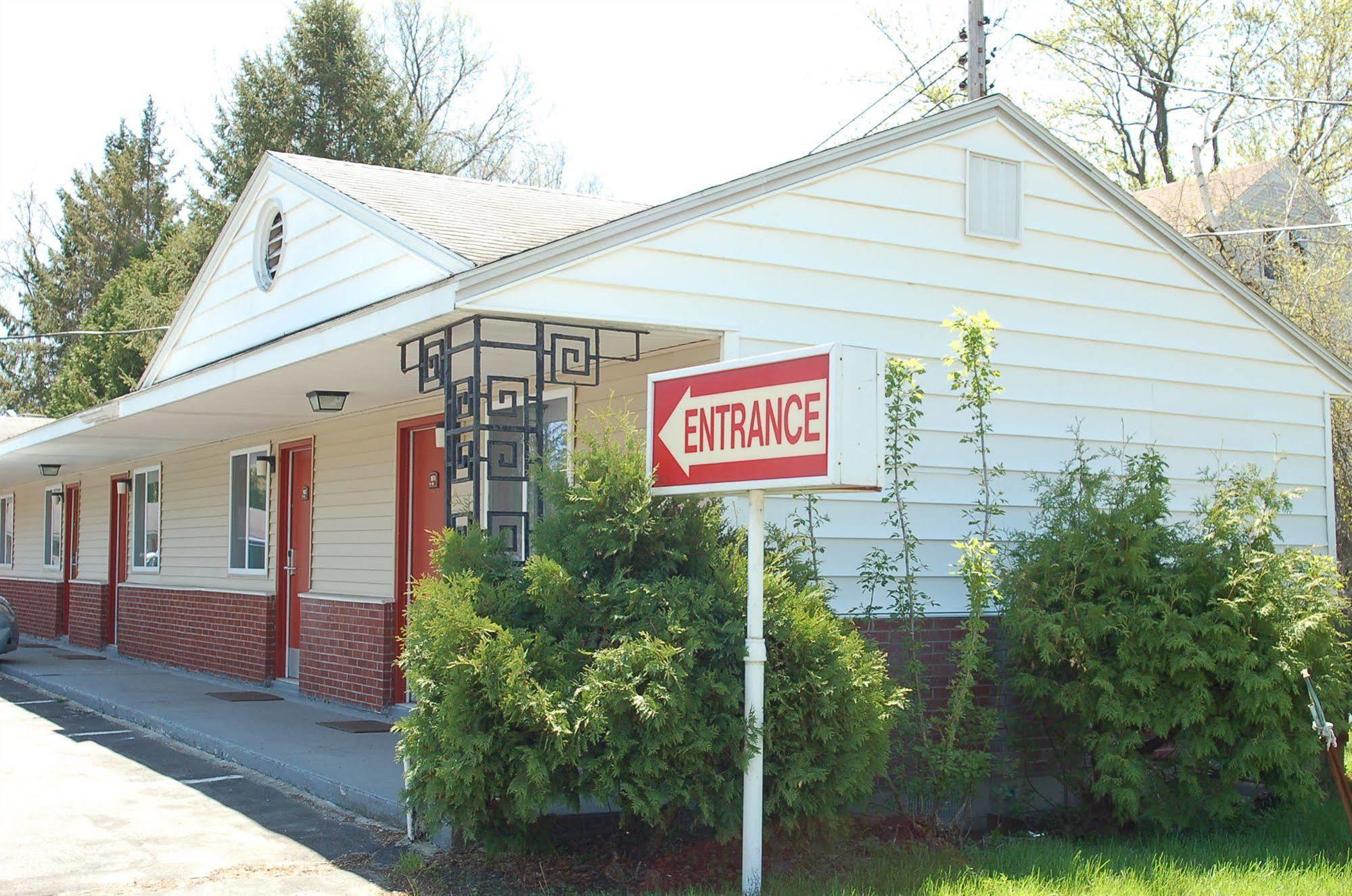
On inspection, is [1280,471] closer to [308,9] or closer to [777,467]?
[777,467]

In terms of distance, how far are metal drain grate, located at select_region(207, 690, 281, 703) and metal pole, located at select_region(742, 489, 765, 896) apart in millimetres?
7866

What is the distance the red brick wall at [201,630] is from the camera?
13336mm

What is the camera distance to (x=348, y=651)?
37.3 feet

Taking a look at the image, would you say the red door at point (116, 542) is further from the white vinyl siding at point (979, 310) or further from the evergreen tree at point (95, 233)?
the evergreen tree at point (95, 233)

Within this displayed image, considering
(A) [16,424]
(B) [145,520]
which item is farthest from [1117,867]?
(A) [16,424]

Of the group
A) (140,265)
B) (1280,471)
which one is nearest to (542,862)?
(1280,471)

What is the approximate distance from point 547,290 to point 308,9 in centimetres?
2869

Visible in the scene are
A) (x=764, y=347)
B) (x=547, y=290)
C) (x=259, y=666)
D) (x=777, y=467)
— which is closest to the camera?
(x=777, y=467)

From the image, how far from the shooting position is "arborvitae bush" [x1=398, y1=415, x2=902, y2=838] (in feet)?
18.3

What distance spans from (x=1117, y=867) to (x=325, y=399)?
7022mm

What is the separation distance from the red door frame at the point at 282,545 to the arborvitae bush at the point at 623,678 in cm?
763

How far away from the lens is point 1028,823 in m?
7.79

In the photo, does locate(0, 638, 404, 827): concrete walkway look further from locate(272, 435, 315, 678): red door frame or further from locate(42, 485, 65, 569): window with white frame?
locate(42, 485, 65, 569): window with white frame

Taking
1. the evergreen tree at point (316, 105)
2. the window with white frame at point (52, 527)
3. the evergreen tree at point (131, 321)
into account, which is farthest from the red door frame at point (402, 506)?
the evergreen tree at point (131, 321)
